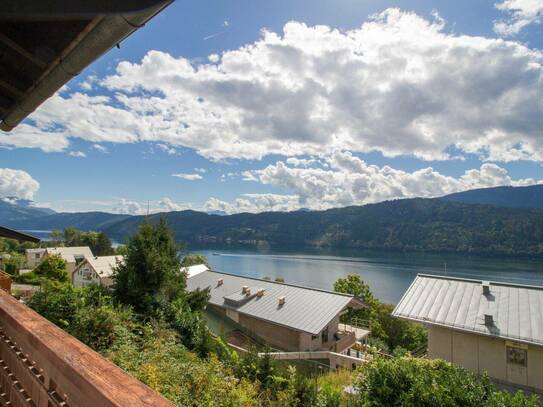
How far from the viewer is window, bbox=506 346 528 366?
1294 centimetres

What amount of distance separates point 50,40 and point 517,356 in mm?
16614

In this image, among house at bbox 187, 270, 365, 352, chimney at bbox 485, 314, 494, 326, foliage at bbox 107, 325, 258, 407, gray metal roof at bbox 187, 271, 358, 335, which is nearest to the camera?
foliage at bbox 107, 325, 258, 407

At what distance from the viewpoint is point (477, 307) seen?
1498 cm

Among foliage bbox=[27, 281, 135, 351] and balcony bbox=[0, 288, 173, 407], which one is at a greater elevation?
balcony bbox=[0, 288, 173, 407]

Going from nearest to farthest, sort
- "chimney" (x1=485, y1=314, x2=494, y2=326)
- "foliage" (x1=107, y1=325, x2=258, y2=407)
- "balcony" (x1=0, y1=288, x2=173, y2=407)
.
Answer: "balcony" (x1=0, y1=288, x2=173, y2=407), "foliage" (x1=107, y1=325, x2=258, y2=407), "chimney" (x1=485, y1=314, x2=494, y2=326)

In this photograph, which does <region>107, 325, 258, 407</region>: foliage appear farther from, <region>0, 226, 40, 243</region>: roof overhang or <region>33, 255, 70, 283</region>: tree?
<region>33, 255, 70, 283</region>: tree

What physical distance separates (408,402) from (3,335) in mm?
7723

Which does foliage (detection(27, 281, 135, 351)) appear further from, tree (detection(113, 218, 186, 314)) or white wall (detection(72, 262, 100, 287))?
white wall (detection(72, 262, 100, 287))

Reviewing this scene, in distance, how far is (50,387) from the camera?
1304 mm

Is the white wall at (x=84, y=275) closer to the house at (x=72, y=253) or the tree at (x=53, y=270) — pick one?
the house at (x=72, y=253)

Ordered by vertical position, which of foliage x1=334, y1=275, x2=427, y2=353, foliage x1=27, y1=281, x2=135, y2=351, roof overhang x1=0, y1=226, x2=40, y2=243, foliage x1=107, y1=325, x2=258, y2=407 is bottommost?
foliage x1=334, y1=275, x2=427, y2=353

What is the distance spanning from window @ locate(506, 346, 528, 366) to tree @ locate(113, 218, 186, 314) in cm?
1350

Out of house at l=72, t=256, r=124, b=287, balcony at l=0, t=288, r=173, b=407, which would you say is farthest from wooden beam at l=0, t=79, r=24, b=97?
house at l=72, t=256, r=124, b=287

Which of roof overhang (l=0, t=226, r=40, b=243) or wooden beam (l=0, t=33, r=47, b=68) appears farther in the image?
roof overhang (l=0, t=226, r=40, b=243)
